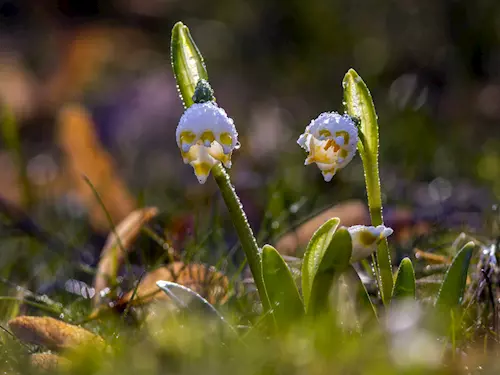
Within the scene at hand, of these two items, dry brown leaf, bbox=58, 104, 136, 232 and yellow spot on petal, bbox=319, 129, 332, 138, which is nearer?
yellow spot on petal, bbox=319, 129, 332, 138

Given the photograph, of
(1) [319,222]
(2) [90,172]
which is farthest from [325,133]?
(2) [90,172]

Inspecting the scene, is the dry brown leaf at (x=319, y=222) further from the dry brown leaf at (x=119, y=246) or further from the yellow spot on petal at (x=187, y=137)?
the yellow spot on petal at (x=187, y=137)

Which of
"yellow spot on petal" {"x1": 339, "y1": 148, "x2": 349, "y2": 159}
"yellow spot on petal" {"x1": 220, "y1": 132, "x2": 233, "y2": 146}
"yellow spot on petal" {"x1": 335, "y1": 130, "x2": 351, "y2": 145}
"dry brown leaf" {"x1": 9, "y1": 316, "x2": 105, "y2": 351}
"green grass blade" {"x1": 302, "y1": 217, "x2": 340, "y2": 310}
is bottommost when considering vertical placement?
"dry brown leaf" {"x1": 9, "y1": 316, "x2": 105, "y2": 351}

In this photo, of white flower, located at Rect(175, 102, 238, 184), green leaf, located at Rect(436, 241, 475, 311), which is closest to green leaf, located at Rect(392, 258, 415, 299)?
green leaf, located at Rect(436, 241, 475, 311)

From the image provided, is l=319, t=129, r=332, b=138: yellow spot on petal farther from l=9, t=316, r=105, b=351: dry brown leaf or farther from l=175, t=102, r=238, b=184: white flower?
l=9, t=316, r=105, b=351: dry brown leaf

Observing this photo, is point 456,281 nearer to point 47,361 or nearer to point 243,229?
point 243,229

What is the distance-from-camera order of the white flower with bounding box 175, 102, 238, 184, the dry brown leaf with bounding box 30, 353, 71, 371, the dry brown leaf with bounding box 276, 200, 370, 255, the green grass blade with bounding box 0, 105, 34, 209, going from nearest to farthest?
the dry brown leaf with bounding box 30, 353, 71, 371
the white flower with bounding box 175, 102, 238, 184
the dry brown leaf with bounding box 276, 200, 370, 255
the green grass blade with bounding box 0, 105, 34, 209

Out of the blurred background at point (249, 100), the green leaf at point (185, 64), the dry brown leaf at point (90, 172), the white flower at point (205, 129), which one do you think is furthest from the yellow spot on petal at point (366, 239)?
the dry brown leaf at point (90, 172)
